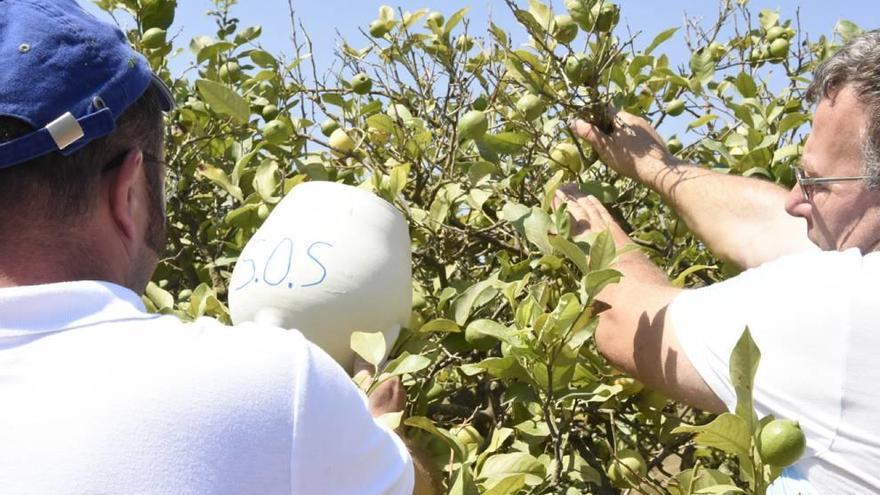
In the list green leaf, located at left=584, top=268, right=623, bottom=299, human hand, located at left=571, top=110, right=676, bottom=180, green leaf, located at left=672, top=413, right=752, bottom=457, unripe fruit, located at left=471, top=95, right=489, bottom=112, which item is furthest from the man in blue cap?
unripe fruit, located at left=471, top=95, right=489, bottom=112

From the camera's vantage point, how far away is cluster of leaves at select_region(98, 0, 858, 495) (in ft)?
4.83

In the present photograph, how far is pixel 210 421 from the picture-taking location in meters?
0.83

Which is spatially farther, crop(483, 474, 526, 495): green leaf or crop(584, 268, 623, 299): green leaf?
crop(584, 268, 623, 299): green leaf

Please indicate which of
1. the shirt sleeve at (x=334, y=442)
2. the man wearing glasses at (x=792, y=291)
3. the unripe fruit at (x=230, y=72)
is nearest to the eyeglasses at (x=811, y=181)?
the man wearing glasses at (x=792, y=291)

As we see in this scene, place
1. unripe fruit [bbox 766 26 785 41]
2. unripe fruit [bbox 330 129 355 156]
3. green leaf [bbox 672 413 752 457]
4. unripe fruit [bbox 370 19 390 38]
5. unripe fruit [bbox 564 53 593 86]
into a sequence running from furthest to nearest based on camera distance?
unripe fruit [bbox 766 26 785 41]
unripe fruit [bbox 370 19 390 38]
unripe fruit [bbox 330 129 355 156]
unripe fruit [bbox 564 53 593 86]
green leaf [bbox 672 413 752 457]

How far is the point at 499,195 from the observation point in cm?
194

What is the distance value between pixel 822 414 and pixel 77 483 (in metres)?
1.00

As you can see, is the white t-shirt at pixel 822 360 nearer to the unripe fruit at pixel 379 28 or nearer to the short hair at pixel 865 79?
the short hair at pixel 865 79

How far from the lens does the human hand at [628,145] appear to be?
193cm

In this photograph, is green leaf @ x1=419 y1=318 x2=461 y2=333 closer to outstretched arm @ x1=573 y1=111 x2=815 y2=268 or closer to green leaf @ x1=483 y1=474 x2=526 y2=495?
green leaf @ x1=483 y1=474 x2=526 y2=495

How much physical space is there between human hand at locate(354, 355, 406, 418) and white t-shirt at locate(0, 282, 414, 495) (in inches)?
14.4

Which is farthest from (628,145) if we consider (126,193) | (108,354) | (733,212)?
(108,354)

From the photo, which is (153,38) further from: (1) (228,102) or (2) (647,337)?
(2) (647,337)

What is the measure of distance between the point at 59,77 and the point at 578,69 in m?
1.13
